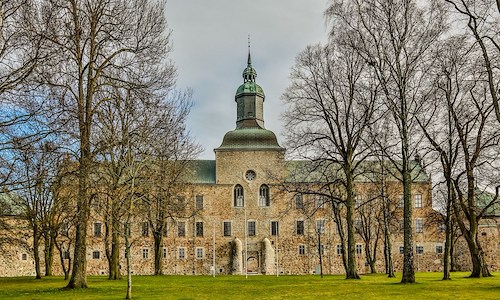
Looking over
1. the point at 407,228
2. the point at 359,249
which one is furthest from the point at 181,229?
the point at 407,228

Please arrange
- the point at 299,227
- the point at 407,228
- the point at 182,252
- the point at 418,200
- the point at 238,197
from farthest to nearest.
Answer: the point at 418,200 < the point at 299,227 < the point at 238,197 < the point at 182,252 < the point at 407,228

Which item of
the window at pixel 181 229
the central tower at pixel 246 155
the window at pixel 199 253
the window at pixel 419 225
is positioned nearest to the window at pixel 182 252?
the window at pixel 199 253

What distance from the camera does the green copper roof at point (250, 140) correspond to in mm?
55356

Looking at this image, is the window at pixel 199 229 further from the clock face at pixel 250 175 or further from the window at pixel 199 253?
the clock face at pixel 250 175

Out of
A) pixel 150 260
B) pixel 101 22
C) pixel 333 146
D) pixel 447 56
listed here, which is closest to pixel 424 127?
pixel 447 56

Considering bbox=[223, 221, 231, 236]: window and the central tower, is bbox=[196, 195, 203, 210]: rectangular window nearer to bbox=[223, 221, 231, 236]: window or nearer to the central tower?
the central tower

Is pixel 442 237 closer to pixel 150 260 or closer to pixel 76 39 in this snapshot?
pixel 150 260

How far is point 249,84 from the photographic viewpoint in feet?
194

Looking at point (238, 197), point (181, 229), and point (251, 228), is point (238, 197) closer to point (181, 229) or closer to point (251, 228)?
point (251, 228)

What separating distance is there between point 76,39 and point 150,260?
1411 inches

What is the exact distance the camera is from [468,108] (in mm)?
29016

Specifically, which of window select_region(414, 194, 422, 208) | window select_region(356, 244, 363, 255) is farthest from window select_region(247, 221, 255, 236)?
window select_region(414, 194, 422, 208)

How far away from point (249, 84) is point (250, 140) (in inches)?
274

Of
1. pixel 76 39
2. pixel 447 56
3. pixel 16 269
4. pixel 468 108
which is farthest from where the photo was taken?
pixel 16 269
